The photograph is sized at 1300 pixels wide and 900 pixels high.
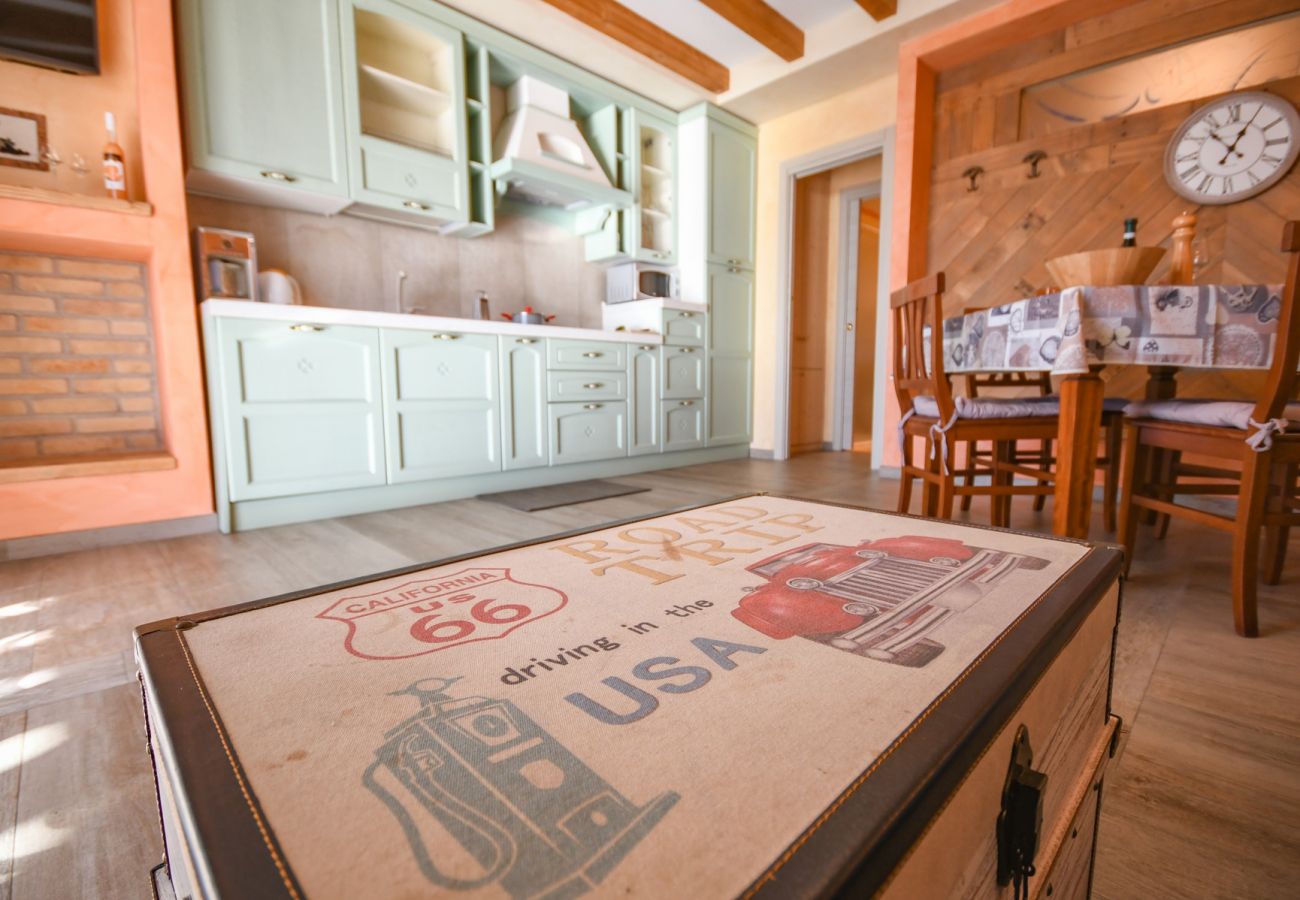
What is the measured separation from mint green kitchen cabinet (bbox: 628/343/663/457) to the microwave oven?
45 cm

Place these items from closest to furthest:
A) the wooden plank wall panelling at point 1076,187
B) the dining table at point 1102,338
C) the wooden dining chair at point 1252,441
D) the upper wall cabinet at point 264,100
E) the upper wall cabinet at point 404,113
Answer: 1. the wooden dining chair at point 1252,441
2. the dining table at point 1102,338
3. the upper wall cabinet at point 264,100
4. the wooden plank wall panelling at point 1076,187
5. the upper wall cabinet at point 404,113

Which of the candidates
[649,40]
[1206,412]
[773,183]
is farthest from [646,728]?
[773,183]

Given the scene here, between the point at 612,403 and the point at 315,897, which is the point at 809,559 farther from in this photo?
the point at 612,403

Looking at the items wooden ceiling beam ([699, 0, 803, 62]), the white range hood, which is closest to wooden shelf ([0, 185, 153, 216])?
the white range hood

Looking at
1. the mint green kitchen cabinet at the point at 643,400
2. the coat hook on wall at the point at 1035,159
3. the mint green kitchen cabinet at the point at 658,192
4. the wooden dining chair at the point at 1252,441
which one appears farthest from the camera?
the mint green kitchen cabinet at the point at 658,192

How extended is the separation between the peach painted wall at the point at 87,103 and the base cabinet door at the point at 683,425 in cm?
281

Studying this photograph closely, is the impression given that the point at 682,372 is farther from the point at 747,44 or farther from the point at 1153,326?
the point at 1153,326

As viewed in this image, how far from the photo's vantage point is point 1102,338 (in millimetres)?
1466

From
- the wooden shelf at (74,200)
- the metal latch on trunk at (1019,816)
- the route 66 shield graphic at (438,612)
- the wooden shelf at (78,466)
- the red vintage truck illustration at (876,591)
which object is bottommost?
the metal latch on trunk at (1019,816)

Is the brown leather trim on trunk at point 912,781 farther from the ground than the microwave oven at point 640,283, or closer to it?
closer to it

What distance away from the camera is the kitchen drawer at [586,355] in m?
3.24

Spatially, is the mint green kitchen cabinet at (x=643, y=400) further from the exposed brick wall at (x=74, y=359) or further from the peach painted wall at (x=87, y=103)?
the peach painted wall at (x=87, y=103)

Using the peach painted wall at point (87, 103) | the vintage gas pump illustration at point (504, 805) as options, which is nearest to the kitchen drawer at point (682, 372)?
the peach painted wall at point (87, 103)

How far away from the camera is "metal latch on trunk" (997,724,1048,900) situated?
0.45 metres
